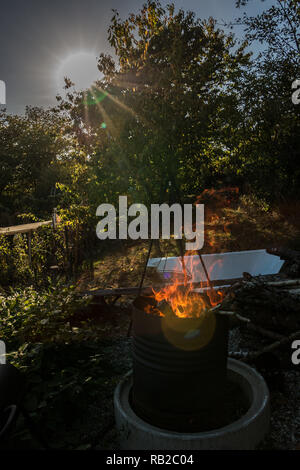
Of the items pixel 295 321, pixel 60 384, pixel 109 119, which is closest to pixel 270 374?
pixel 295 321

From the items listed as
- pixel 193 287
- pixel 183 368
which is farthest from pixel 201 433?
pixel 193 287

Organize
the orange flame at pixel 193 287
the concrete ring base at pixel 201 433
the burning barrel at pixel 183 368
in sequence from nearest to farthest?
the concrete ring base at pixel 201 433
the burning barrel at pixel 183 368
the orange flame at pixel 193 287

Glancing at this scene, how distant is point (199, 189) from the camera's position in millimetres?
9977

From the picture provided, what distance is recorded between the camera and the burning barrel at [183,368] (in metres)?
1.99

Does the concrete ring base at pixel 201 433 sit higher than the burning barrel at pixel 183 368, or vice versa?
the burning barrel at pixel 183 368

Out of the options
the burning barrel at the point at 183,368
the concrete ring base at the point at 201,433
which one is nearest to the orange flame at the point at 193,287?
the burning barrel at the point at 183,368

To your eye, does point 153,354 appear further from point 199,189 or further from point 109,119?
point 199,189

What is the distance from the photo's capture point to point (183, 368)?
200 centimetres

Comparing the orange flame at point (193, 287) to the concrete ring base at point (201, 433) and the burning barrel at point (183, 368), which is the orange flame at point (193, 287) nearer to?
the burning barrel at point (183, 368)

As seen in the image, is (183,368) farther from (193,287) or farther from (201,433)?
(193,287)

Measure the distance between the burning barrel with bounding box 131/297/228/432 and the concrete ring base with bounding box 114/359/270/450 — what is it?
4.8 inches

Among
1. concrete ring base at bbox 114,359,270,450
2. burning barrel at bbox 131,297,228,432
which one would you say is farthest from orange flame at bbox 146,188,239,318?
concrete ring base at bbox 114,359,270,450

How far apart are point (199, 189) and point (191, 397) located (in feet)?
27.5

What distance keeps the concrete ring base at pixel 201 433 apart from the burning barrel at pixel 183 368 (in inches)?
4.8
